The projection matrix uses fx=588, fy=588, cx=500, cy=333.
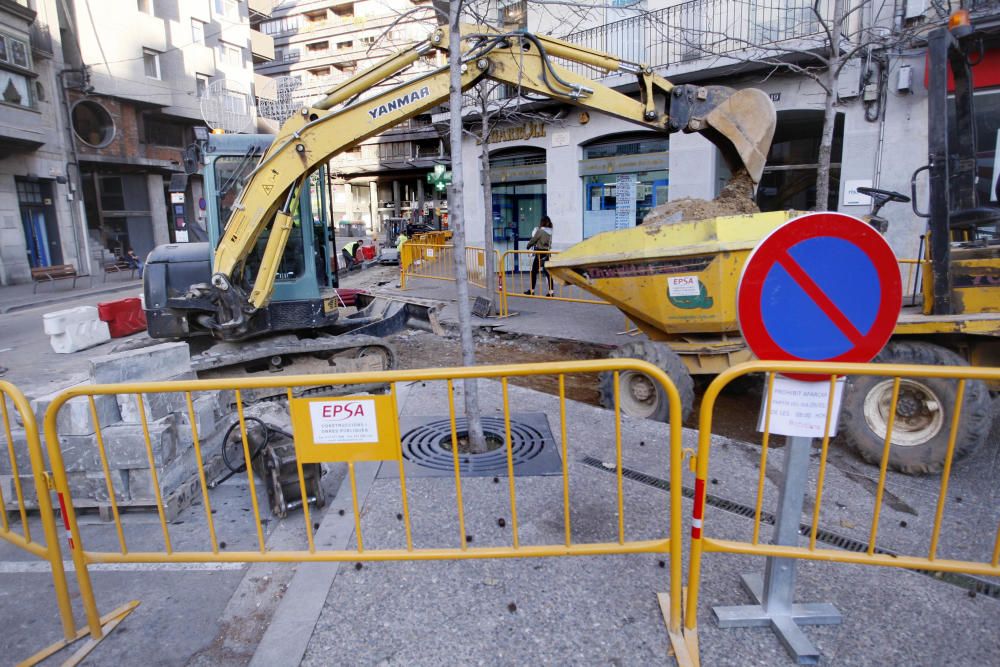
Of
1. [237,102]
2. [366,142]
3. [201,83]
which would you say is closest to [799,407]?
[201,83]

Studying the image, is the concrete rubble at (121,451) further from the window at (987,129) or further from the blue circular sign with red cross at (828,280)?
the window at (987,129)

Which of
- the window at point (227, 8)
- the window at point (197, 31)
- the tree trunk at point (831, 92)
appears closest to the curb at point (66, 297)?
the window at point (197, 31)

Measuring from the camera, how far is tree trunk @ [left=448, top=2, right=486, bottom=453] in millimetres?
4469

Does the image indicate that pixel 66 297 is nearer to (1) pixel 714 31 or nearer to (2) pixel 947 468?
(1) pixel 714 31

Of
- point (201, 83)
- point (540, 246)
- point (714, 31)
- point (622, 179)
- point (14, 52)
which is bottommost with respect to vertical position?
point (540, 246)

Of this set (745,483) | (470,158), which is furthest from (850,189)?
(470,158)

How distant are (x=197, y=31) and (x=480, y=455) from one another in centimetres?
3813

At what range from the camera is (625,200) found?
15500 millimetres

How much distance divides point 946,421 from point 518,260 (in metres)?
12.9

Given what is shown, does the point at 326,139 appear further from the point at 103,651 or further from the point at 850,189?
the point at 850,189

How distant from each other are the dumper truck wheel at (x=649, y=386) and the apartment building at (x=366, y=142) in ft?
128

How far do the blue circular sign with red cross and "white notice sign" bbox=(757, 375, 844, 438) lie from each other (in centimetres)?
6

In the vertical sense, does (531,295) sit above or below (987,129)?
below

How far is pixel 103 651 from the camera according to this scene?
2.80 metres
